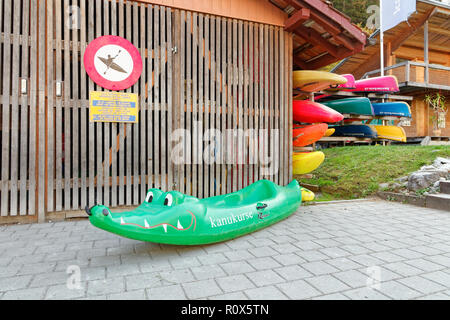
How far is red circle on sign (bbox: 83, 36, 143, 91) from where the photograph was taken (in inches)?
189

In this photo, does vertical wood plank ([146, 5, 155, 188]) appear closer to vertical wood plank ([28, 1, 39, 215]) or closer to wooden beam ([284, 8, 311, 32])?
vertical wood plank ([28, 1, 39, 215])

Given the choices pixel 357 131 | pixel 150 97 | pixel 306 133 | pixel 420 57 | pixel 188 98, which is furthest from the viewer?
pixel 420 57

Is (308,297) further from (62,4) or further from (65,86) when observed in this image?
(62,4)

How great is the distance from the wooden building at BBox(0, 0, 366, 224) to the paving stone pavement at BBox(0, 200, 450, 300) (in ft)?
2.88

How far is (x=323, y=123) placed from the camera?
6.88m

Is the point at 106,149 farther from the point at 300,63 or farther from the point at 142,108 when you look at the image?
the point at 300,63

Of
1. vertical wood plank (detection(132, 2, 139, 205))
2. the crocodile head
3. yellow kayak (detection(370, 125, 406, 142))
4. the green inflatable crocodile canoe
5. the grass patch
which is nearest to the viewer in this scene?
the crocodile head

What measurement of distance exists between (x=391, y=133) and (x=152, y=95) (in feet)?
33.2

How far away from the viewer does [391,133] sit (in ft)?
37.2

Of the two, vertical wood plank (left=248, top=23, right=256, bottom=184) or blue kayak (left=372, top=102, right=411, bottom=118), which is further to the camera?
blue kayak (left=372, top=102, right=411, bottom=118)

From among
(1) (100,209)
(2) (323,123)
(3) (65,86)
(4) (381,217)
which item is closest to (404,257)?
(4) (381,217)

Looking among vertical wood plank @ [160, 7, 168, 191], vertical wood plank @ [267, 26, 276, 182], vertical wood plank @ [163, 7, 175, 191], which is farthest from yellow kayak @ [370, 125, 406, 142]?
vertical wood plank @ [160, 7, 168, 191]

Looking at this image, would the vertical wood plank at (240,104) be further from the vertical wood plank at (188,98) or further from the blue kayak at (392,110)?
the blue kayak at (392,110)

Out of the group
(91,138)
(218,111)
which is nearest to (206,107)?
(218,111)
